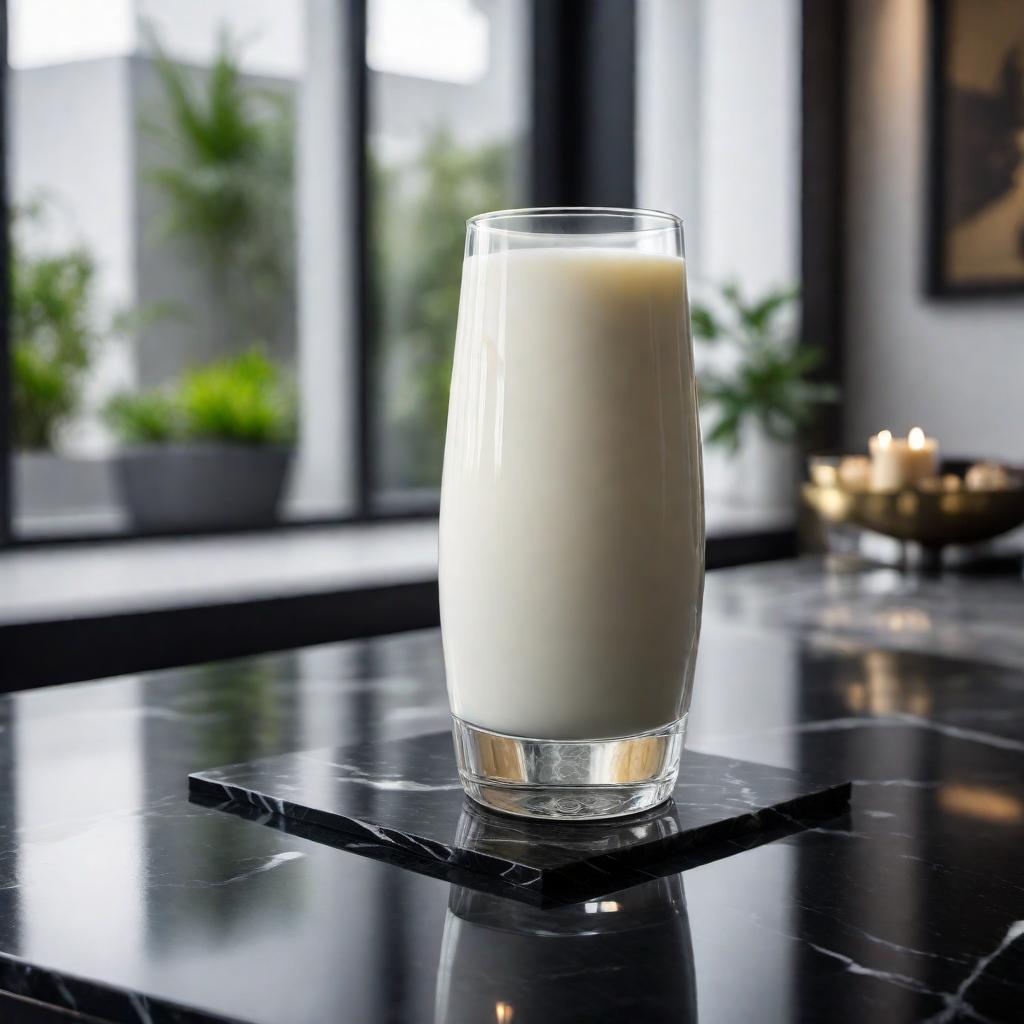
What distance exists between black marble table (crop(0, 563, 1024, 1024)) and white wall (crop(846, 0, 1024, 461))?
7.61 ft

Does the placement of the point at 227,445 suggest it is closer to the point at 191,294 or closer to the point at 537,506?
the point at 191,294

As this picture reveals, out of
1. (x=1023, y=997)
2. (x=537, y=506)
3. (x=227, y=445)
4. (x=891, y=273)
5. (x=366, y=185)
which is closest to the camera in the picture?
(x=1023, y=997)

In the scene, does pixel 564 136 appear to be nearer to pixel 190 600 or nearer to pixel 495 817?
pixel 190 600

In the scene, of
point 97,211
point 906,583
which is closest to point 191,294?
point 97,211

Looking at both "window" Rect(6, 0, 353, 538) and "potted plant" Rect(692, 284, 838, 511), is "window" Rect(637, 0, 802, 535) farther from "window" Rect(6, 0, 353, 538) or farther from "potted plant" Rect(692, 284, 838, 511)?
"window" Rect(6, 0, 353, 538)

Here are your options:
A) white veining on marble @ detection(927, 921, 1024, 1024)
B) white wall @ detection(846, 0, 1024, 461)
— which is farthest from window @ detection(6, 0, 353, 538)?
white veining on marble @ detection(927, 921, 1024, 1024)

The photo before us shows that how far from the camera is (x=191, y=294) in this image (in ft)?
9.58

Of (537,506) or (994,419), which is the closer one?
(537,506)

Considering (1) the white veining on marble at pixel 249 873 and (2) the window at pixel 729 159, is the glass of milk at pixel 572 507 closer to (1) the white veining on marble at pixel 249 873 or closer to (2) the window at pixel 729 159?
(1) the white veining on marble at pixel 249 873

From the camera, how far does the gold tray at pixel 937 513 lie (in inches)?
61.0

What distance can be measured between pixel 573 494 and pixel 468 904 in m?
0.14

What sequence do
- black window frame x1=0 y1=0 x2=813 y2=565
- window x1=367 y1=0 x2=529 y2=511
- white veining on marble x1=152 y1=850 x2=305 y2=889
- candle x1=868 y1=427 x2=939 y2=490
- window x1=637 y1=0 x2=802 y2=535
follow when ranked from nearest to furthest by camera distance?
1. white veining on marble x1=152 y1=850 x2=305 y2=889
2. candle x1=868 y1=427 x2=939 y2=490
3. black window frame x1=0 y1=0 x2=813 y2=565
4. window x1=367 y1=0 x2=529 y2=511
5. window x1=637 y1=0 x2=802 y2=535

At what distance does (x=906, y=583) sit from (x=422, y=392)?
66.7 inches

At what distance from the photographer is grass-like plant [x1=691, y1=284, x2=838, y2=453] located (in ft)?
9.74
